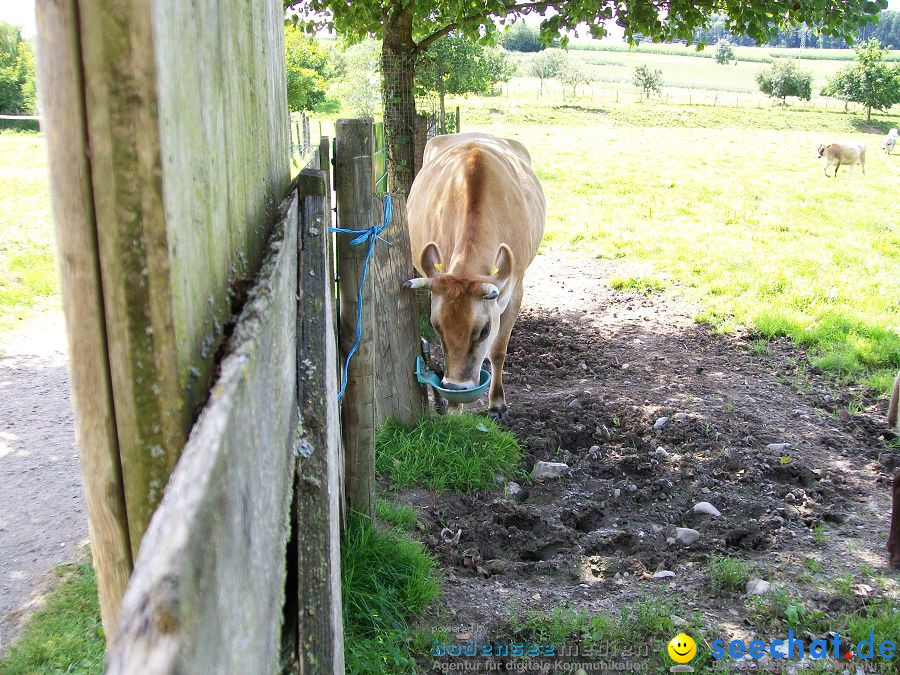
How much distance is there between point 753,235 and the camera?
38.9 feet

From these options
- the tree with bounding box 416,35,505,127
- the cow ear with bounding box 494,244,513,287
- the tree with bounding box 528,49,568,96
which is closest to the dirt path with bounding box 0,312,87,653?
the cow ear with bounding box 494,244,513,287

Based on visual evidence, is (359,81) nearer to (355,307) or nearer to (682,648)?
(355,307)

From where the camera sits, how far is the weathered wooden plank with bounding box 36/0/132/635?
77cm

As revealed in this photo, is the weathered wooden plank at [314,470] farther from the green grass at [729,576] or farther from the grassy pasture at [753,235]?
the grassy pasture at [753,235]

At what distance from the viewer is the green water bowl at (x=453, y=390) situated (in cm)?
506

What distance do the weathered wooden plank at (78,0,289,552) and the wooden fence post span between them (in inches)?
88.6

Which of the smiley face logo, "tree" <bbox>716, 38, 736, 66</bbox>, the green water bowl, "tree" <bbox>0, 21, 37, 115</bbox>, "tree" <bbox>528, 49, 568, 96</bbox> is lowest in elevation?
the smiley face logo

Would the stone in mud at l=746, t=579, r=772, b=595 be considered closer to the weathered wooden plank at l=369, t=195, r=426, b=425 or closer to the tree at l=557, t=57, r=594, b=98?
the weathered wooden plank at l=369, t=195, r=426, b=425

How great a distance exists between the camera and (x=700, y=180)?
1850cm

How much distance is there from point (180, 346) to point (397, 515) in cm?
342

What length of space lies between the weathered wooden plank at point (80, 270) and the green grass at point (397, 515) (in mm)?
3154

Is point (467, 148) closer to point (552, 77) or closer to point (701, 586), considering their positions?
point (701, 586)

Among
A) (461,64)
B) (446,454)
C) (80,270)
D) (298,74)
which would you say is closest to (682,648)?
(446,454)

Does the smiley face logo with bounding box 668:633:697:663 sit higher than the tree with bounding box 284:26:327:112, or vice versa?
the tree with bounding box 284:26:327:112
